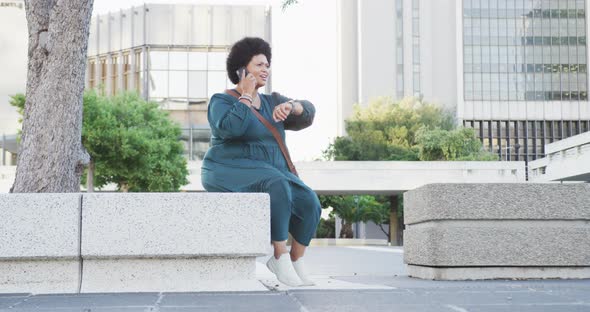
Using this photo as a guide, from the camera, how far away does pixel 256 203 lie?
5598 millimetres

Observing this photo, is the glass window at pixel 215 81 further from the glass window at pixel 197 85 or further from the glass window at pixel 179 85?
the glass window at pixel 179 85

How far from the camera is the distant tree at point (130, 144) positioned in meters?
33.2

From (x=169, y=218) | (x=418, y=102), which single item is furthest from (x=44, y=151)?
(x=418, y=102)

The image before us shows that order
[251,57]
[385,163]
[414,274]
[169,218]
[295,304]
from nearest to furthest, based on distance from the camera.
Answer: [295,304], [169,218], [251,57], [414,274], [385,163]

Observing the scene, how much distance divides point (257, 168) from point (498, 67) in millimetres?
83774

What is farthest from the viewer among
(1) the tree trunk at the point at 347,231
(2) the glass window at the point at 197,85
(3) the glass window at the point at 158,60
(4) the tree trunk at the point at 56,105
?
(1) the tree trunk at the point at 347,231

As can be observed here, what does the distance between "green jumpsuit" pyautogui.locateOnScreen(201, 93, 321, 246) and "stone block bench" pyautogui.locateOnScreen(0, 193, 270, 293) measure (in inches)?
Result: 9.4

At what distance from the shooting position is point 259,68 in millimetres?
6273

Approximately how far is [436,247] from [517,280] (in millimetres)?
701

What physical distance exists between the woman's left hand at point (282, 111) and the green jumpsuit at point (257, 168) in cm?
20

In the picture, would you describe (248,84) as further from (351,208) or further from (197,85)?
(351,208)

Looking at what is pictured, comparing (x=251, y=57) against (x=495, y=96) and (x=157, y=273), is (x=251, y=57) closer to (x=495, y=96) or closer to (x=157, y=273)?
(x=157, y=273)

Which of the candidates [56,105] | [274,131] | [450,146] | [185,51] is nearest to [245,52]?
[274,131]

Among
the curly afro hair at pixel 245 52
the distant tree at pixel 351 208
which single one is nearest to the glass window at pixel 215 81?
the distant tree at pixel 351 208
